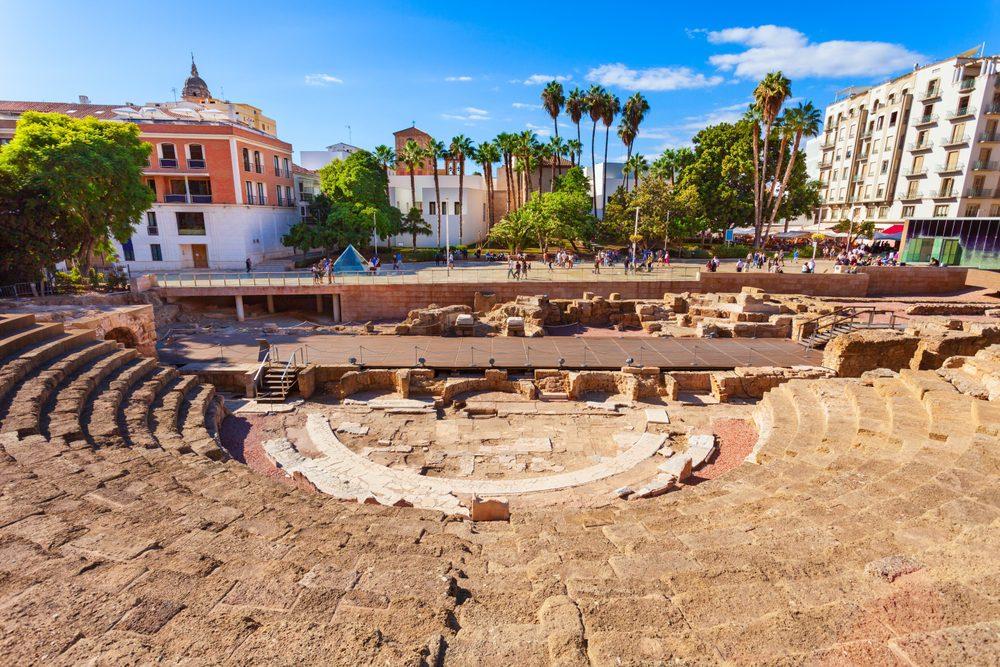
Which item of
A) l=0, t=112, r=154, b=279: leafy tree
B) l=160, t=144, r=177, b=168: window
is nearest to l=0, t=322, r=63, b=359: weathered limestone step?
l=0, t=112, r=154, b=279: leafy tree

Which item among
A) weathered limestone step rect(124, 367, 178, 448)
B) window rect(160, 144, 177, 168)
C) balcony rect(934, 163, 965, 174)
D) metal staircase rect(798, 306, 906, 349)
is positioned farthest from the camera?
balcony rect(934, 163, 965, 174)

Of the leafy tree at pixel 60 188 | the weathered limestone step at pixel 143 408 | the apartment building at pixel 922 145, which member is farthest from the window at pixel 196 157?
the apartment building at pixel 922 145

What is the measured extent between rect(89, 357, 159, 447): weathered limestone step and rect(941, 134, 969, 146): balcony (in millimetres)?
58980

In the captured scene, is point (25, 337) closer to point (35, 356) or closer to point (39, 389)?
point (35, 356)

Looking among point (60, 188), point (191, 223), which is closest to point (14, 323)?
point (60, 188)

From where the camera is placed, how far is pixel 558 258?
134 feet

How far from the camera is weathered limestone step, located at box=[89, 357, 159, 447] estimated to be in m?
10.4

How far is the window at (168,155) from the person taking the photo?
37469mm

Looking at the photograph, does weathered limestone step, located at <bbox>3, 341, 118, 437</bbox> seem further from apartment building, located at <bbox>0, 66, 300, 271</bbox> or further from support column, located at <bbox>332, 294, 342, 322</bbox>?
apartment building, located at <bbox>0, 66, 300, 271</bbox>

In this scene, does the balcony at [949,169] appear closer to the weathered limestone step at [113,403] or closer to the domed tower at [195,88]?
the weathered limestone step at [113,403]

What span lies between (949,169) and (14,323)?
61777 mm

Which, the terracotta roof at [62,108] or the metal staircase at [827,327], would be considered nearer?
the metal staircase at [827,327]

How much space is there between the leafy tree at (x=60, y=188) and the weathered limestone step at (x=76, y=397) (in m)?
13.3

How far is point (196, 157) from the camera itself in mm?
37875
